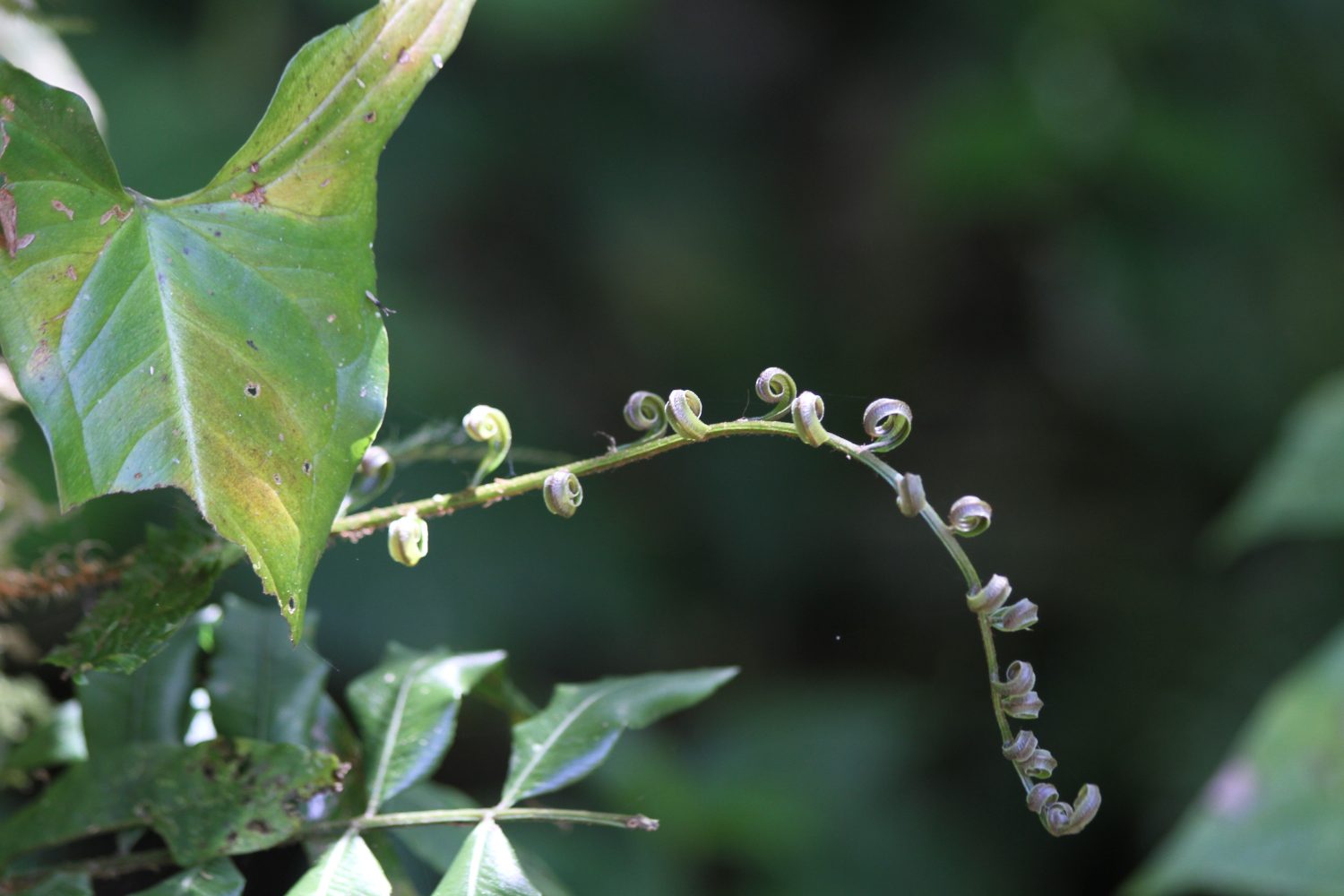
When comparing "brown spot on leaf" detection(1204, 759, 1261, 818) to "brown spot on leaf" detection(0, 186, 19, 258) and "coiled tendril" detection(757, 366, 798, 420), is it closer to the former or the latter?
"coiled tendril" detection(757, 366, 798, 420)

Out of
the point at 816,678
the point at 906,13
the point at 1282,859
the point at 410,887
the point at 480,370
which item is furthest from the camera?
the point at 906,13

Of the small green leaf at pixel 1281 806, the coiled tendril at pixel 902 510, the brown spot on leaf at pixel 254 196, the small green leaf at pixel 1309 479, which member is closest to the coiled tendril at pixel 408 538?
the coiled tendril at pixel 902 510

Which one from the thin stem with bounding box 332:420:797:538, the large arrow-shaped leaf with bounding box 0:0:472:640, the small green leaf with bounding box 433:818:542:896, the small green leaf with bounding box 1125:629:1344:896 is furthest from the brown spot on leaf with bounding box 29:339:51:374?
the small green leaf with bounding box 1125:629:1344:896

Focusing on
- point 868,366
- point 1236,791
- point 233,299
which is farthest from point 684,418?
point 868,366

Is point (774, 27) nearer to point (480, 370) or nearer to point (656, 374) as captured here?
point (656, 374)

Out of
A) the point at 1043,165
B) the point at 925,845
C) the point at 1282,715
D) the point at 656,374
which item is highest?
the point at 1043,165

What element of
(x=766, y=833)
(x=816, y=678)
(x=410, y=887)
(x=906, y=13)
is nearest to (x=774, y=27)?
(x=906, y=13)
